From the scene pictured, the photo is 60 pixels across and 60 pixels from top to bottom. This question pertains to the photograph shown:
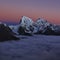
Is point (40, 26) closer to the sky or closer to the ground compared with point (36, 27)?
closer to the sky

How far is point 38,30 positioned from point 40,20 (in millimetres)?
3797

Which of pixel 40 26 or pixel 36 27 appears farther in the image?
pixel 40 26

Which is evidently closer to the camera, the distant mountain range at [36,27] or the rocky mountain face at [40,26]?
the distant mountain range at [36,27]

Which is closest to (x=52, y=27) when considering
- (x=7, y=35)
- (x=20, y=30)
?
(x=20, y=30)

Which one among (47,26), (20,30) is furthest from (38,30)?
(20,30)

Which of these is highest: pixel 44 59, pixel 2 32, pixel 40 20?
pixel 40 20

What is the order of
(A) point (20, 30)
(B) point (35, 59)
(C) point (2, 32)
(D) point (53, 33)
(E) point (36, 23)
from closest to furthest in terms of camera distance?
(B) point (35, 59) → (C) point (2, 32) → (A) point (20, 30) → (D) point (53, 33) → (E) point (36, 23)

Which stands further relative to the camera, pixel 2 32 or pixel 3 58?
pixel 2 32

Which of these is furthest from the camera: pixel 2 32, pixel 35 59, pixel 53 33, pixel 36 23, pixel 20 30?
pixel 36 23

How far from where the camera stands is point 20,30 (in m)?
36.7

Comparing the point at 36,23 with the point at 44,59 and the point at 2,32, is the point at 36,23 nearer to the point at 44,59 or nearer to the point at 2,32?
the point at 2,32

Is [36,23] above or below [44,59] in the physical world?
above

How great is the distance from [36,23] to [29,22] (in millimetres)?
3517

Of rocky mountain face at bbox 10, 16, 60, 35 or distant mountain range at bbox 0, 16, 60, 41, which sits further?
rocky mountain face at bbox 10, 16, 60, 35
